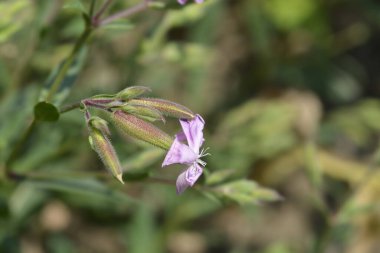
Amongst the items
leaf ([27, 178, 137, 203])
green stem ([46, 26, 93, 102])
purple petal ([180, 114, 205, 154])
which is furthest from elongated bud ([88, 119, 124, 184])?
leaf ([27, 178, 137, 203])

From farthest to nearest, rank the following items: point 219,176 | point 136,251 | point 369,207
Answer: point 136,251 → point 369,207 → point 219,176

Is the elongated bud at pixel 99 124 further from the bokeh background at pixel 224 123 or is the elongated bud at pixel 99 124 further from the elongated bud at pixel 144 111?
the bokeh background at pixel 224 123

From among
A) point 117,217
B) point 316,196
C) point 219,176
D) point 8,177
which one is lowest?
point 117,217

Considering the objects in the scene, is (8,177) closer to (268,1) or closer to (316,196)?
(316,196)

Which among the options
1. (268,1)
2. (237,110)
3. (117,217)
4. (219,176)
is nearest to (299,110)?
(237,110)

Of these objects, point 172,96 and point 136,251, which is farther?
point 172,96

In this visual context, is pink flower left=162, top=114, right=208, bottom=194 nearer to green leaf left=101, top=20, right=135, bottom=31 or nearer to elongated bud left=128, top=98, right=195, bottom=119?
elongated bud left=128, top=98, right=195, bottom=119

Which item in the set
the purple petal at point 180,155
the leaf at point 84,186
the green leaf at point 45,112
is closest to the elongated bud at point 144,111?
the purple petal at point 180,155
